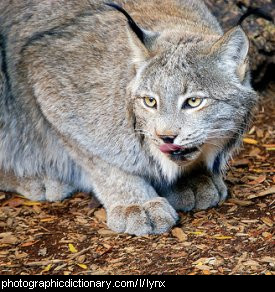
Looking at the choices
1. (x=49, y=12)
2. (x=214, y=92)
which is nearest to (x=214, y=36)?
(x=214, y=92)

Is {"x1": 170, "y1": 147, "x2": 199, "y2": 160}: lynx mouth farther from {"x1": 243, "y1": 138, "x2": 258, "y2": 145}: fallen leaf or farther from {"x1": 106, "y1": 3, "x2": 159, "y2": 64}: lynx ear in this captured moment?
{"x1": 243, "y1": 138, "x2": 258, "y2": 145}: fallen leaf

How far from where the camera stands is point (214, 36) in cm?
475

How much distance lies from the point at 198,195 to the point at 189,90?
3.10 ft

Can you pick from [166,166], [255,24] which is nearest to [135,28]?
[166,166]

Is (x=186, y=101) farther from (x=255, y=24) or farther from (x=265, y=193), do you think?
(x=255, y=24)

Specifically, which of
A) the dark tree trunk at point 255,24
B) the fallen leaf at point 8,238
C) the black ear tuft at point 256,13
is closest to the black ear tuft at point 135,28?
the black ear tuft at point 256,13

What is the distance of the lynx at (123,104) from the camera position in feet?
14.6

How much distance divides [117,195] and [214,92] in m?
1.06

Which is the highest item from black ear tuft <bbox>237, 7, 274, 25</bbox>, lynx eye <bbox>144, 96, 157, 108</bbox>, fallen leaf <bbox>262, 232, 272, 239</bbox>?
black ear tuft <bbox>237, 7, 274, 25</bbox>

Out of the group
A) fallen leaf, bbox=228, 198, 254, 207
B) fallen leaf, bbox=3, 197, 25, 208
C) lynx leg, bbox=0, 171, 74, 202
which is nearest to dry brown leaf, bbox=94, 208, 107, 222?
lynx leg, bbox=0, 171, 74, 202

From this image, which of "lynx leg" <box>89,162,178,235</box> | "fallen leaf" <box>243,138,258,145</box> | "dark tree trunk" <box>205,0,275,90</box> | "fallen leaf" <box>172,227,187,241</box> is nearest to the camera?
"fallen leaf" <box>172,227,187,241</box>

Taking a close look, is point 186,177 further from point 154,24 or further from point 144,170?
point 154,24

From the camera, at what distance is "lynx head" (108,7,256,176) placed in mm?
4367

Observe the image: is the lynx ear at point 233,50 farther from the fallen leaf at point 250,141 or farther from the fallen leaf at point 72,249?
the fallen leaf at point 250,141
